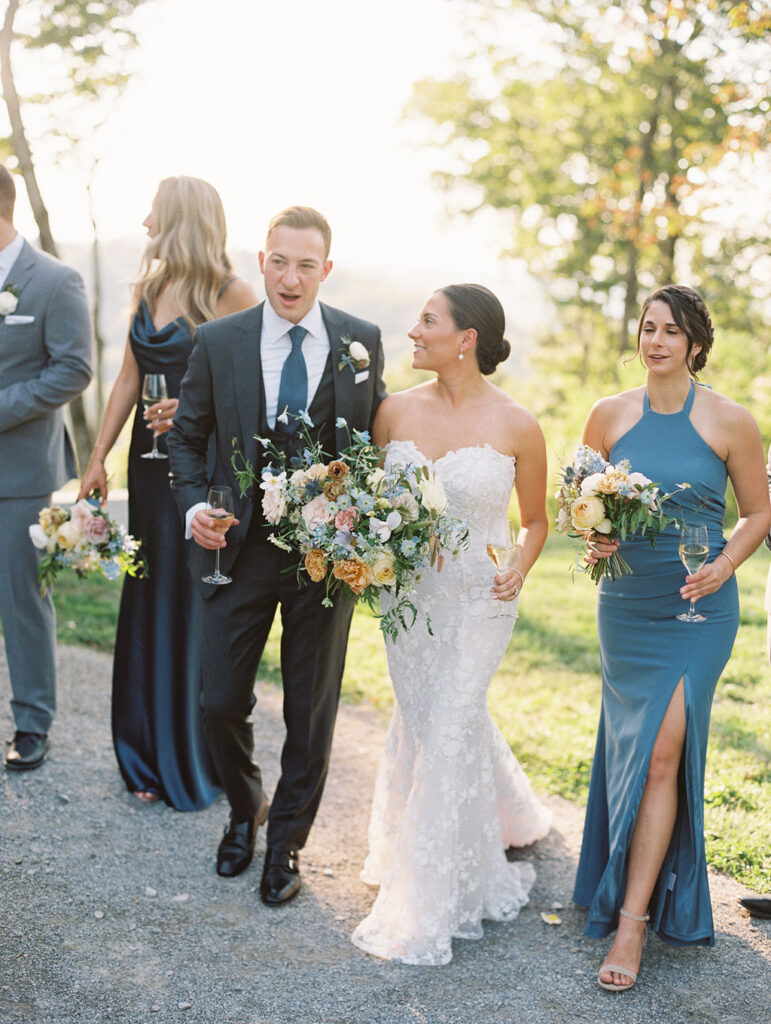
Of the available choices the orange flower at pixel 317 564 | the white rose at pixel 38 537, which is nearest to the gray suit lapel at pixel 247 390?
the orange flower at pixel 317 564

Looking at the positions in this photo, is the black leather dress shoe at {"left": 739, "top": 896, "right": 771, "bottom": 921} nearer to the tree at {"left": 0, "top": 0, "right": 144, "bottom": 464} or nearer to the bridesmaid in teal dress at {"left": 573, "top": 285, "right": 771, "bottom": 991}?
the bridesmaid in teal dress at {"left": 573, "top": 285, "right": 771, "bottom": 991}

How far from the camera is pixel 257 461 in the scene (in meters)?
4.13

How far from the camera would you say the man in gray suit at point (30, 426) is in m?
5.23

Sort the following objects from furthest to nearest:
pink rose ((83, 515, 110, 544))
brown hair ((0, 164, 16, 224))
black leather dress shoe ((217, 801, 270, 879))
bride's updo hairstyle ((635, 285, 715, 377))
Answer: brown hair ((0, 164, 16, 224)), pink rose ((83, 515, 110, 544)), black leather dress shoe ((217, 801, 270, 879)), bride's updo hairstyle ((635, 285, 715, 377))

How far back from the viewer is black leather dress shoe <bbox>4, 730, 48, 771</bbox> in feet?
17.6

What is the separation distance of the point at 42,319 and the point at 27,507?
1.01 m

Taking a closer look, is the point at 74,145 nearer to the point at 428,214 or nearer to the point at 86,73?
the point at 86,73

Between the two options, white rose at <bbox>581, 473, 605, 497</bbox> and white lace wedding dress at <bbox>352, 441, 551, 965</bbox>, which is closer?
white rose at <bbox>581, 473, 605, 497</bbox>

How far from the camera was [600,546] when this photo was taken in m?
3.94

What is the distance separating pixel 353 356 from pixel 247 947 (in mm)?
2429

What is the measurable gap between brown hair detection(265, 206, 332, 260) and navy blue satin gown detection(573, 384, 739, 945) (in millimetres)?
1544

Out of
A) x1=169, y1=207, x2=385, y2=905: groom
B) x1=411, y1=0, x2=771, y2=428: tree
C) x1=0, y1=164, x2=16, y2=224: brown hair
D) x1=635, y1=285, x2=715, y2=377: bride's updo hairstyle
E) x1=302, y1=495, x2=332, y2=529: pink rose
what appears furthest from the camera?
x1=411, y1=0, x2=771, y2=428: tree

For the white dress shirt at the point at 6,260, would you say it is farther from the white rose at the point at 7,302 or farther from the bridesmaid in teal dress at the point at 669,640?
the bridesmaid in teal dress at the point at 669,640

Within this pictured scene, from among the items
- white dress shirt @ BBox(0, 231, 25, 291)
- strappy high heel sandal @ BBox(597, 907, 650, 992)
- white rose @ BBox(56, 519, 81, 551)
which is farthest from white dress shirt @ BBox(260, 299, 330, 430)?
strappy high heel sandal @ BBox(597, 907, 650, 992)
